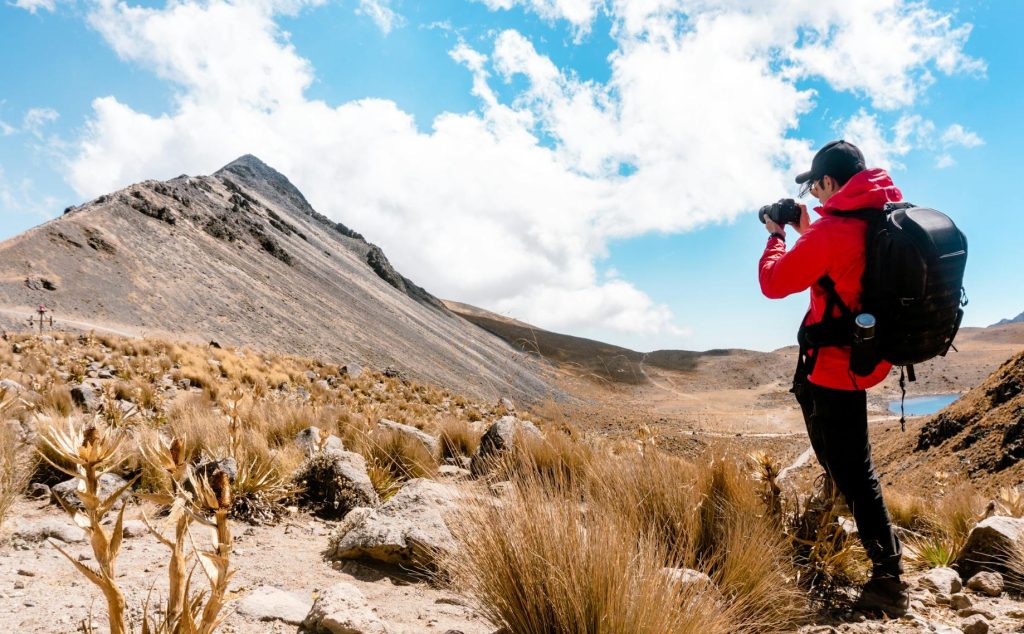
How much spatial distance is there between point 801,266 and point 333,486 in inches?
146

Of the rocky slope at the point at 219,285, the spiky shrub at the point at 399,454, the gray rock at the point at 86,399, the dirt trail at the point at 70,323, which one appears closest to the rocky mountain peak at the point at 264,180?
the rocky slope at the point at 219,285

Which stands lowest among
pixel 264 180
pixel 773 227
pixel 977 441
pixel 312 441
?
pixel 312 441

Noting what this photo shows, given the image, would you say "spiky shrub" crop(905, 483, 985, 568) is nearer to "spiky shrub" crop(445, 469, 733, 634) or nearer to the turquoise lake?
"spiky shrub" crop(445, 469, 733, 634)

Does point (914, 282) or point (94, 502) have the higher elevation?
point (914, 282)

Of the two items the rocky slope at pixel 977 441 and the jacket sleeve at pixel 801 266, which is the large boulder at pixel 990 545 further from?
the rocky slope at pixel 977 441

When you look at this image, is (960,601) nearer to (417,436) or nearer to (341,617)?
(341,617)

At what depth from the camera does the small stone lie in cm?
278

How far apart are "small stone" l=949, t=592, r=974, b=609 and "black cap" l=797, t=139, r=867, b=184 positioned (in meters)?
2.15

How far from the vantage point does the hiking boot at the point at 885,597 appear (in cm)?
272

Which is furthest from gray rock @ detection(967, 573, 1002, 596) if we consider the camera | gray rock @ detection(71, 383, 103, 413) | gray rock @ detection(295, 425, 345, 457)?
gray rock @ detection(71, 383, 103, 413)

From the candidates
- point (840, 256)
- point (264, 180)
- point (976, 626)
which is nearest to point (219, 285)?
point (840, 256)

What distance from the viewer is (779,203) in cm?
333

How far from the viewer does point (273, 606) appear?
246cm

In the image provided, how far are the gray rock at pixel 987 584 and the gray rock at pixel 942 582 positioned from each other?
0.20 ft
